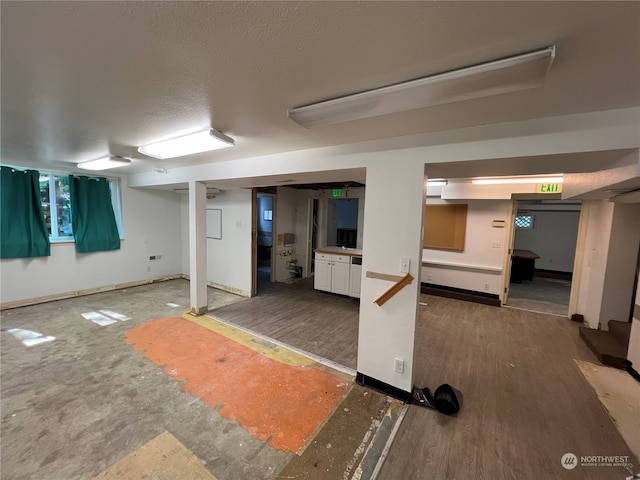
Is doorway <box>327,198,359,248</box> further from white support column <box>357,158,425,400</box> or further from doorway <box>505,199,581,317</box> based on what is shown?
white support column <box>357,158,425,400</box>

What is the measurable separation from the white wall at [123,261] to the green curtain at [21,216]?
0.69ft

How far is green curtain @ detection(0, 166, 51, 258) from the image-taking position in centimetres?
392

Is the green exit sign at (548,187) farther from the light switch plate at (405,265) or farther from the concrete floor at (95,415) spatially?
the concrete floor at (95,415)

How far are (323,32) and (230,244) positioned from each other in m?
4.82

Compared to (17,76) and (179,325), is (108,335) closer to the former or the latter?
(179,325)

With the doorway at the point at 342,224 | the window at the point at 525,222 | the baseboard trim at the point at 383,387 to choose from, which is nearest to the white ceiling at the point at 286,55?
the baseboard trim at the point at 383,387

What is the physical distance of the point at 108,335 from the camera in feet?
10.9

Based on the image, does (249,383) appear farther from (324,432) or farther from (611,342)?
(611,342)

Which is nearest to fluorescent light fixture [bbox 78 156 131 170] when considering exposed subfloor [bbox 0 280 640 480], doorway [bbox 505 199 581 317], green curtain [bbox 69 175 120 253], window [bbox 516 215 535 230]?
green curtain [bbox 69 175 120 253]

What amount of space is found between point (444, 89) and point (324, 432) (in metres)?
2.39

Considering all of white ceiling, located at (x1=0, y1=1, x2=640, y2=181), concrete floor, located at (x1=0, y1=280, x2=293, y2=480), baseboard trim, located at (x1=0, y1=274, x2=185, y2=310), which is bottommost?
concrete floor, located at (x1=0, y1=280, x2=293, y2=480)

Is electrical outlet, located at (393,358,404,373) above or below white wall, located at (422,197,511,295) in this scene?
below

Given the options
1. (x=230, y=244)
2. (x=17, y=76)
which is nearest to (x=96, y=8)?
(x=17, y=76)

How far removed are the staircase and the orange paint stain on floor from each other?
3.05 metres
